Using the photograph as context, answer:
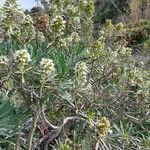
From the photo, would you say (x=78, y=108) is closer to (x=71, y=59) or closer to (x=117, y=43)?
(x=71, y=59)

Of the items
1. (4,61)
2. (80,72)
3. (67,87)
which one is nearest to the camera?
(4,61)

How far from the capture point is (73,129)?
13.6ft

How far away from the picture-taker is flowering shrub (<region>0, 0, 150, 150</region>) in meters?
3.44

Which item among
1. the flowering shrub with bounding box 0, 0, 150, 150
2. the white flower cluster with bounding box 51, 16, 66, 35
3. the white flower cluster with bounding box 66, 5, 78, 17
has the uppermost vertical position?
the white flower cluster with bounding box 66, 5, 78, 17

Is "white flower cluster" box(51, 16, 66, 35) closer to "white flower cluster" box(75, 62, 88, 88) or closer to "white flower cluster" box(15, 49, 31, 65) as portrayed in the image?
"white flower cluster" box(75, 62, 88, 88)

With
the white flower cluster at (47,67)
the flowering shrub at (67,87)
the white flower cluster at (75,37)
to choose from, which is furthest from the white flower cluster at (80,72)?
the white flower cluster at (75,37)

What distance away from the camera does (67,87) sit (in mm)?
3732

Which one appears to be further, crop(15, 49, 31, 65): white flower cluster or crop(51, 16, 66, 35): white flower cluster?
crop(51, 16, 66, 35): white flower cluster

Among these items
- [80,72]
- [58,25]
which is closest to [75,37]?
[58,25]

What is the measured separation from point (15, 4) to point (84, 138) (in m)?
Answer: 1.06

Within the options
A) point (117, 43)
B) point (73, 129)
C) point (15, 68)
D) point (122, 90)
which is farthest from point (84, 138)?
point (117, 43)

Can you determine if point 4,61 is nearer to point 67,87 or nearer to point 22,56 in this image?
point 22,56

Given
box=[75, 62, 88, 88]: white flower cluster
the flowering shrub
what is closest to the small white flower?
the flowering shrub

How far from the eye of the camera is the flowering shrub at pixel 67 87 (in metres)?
3.44
